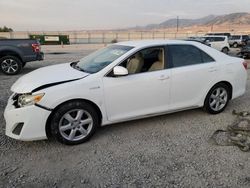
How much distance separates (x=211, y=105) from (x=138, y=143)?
1.91 metres

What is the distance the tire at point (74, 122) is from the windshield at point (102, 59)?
0.68 metres

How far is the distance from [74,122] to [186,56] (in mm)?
2350

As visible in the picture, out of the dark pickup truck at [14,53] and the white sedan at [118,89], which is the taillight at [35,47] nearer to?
the dark pickup truck at [14,53]

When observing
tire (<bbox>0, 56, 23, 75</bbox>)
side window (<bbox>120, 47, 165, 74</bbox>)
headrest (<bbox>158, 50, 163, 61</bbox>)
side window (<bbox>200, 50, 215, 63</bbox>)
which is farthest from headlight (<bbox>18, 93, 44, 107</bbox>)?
tire (<bbox>0, 56, 23, 75</bbox>)

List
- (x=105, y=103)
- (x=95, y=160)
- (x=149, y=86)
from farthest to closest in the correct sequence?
(x=149, y=86) < (x=105, y=103) < (x=95, y=160)

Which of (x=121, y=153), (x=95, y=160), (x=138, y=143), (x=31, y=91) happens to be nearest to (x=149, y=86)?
(x=138, y=143)

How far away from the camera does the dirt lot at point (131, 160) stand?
291 centimetres

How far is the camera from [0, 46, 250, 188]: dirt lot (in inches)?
114

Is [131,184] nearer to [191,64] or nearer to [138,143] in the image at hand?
[138,143]

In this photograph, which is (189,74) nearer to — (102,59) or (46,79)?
(102,59)

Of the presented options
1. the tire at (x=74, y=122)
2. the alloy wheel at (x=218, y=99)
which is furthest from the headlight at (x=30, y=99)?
the alloy wheel at (x=218, y=99)

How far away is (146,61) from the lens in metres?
4.21

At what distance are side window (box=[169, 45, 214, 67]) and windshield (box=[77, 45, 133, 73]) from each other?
82 cm

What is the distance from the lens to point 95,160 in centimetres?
335
